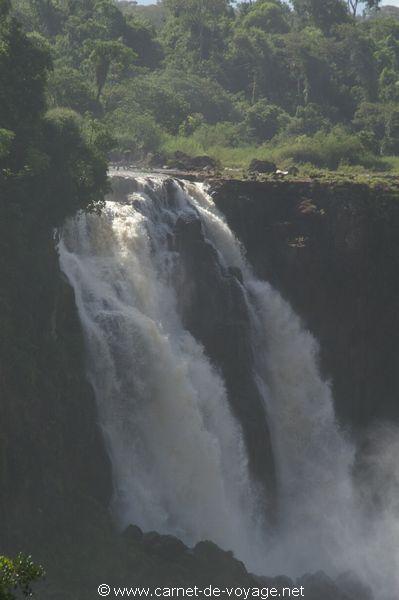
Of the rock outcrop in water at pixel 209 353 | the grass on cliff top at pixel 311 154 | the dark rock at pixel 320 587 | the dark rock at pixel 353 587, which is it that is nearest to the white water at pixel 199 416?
the dark rock at pixel 353 587

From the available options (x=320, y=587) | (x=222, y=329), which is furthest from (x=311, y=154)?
(x=320, y=587)

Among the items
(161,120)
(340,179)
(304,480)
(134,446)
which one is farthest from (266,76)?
(134,446)

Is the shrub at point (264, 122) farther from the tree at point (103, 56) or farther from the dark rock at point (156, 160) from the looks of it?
the dark rock at point (156, 160)

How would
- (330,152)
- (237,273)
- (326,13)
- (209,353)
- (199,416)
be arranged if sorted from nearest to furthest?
(199,416)
(209,353)
(237,273)
(330,152)
(326,13)

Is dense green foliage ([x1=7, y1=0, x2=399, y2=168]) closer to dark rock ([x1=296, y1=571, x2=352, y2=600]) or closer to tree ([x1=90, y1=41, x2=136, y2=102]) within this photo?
tree ([x1=90, y1=41, x2=136, y2=102])

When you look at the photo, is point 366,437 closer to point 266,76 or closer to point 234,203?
point 234,203

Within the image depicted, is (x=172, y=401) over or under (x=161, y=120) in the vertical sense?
under

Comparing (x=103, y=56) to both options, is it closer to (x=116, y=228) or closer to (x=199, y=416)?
(x=116, y=228)
